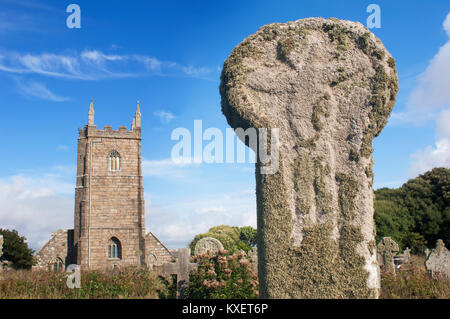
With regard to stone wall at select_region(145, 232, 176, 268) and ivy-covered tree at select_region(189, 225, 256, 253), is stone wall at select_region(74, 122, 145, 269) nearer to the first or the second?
stone wall at select_region(145, 232, 176, 268)

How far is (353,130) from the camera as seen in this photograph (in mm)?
5832

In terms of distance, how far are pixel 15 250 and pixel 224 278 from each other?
104 ft

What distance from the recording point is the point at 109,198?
40.6m

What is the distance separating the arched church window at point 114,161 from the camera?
41575 mm

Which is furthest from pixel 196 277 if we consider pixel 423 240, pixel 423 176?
pixel 423 176

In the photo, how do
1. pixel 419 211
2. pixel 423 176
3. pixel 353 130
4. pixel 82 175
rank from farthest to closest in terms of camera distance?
pixel 82 175
pixel 423 176
pixel 419 211
pixel 353 130

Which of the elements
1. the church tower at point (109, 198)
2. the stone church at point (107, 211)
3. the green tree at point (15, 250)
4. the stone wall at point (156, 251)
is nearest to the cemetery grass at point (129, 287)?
the green tree at point (15, 250)

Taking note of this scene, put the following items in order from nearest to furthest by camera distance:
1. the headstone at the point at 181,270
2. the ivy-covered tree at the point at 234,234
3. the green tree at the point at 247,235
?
the headstone at the point at 181,270, the ivy-covered tree at the point at 234,234, the green tree at the point at 247,235

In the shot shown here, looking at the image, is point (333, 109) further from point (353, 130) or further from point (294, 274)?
point (294, 274)

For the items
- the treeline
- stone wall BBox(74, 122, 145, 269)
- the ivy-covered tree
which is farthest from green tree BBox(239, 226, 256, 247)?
the treeline

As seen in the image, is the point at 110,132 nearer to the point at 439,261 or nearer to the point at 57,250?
the point at 57,250

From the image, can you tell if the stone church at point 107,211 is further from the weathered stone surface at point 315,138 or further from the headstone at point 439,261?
the weathered stone surface at point 315,138

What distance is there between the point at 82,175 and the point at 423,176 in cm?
3439

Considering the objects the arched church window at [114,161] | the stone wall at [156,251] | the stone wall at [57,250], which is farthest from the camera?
the arched church window at [114,161]
